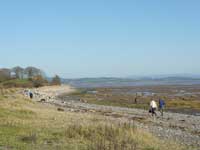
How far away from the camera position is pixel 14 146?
14055mm

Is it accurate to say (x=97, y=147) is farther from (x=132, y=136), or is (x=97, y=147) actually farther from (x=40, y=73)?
(x=40, y=73)

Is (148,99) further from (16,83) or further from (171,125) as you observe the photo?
(16,83)

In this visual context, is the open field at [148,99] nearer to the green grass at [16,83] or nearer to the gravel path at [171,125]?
the gravel path at [171,125]

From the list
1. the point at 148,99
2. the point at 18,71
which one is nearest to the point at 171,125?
the point at 148,99

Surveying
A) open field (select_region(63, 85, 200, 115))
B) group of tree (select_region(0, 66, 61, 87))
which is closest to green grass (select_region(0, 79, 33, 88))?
group of tree (select_region(0, 66, 61, 87))

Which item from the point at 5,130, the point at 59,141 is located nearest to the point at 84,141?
the point at 59,141

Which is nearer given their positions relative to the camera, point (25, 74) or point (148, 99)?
point (148, 99)

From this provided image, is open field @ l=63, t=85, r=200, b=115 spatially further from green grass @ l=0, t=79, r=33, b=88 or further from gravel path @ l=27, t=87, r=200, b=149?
green grass @ l=0, t=79, r=33, b=88

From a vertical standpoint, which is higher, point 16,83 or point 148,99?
point 16,83

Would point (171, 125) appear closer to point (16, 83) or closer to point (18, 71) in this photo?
point (16, 83)

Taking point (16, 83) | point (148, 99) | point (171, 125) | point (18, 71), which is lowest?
point (148, 99)

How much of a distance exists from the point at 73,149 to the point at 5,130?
5381 mm

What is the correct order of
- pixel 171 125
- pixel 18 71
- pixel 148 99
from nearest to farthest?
1. pixel 171 125
2. pixel 148 99
3. pixel 18 71

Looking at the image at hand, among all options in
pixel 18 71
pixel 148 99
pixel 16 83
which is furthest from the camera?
Result: pixel 18 71
